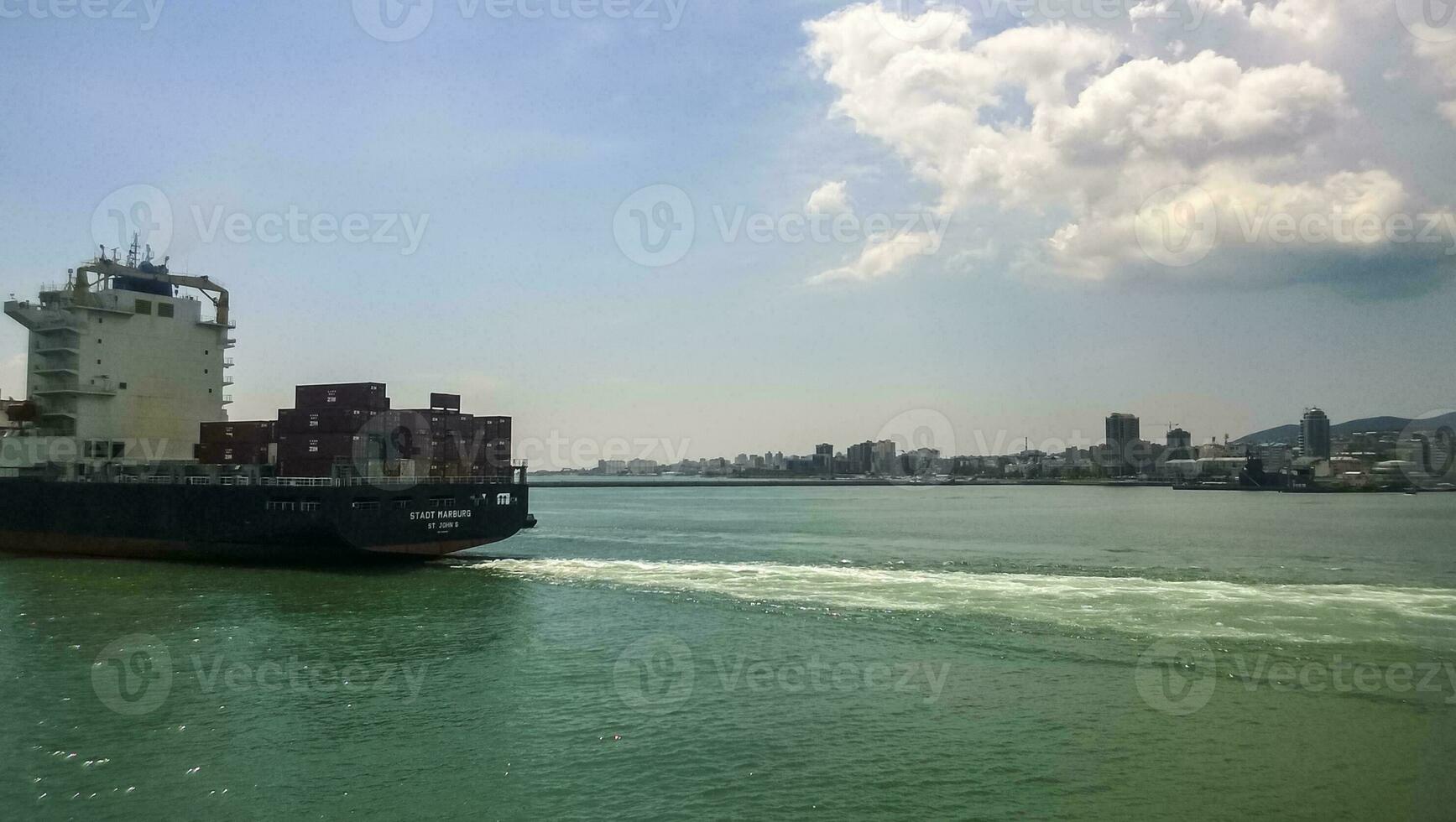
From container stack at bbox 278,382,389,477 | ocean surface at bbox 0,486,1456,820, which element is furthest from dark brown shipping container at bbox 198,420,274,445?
ocean surface at bbox 0,486,1456,820

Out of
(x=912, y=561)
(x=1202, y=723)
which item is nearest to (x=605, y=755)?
(x=1202, y=723)

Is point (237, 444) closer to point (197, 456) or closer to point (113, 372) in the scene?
point (197, 456)

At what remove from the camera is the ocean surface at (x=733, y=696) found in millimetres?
11555

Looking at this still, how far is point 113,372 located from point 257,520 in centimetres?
1500

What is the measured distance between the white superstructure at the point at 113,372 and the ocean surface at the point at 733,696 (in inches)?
507

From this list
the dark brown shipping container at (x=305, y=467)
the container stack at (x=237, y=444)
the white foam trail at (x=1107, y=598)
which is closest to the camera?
the white foam trail at (x=1107, y=598)

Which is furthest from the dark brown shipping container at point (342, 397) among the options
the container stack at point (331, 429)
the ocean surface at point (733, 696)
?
the ocean surface at point (733, 696)

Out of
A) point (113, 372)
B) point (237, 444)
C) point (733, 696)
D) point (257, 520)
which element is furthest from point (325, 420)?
point (733, 696)

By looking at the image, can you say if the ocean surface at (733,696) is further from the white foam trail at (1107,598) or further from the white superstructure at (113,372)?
the white superstructure at (113,372)

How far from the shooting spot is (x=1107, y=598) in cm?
2588

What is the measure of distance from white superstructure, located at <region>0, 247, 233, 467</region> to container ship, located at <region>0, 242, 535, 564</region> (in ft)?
0.25

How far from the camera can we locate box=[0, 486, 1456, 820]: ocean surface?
11555 mm

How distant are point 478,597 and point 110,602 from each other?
10883 mm

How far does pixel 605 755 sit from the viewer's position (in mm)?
12922
